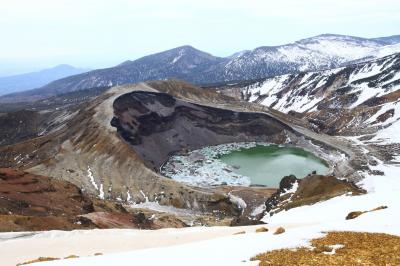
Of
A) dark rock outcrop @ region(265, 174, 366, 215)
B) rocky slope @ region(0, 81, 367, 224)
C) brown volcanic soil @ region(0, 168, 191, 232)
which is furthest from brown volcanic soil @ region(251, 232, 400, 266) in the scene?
rocky slope @ region(0, 81, 367, 224)

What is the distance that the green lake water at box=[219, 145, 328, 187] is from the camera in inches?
6088

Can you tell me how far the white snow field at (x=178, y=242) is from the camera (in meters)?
22.7

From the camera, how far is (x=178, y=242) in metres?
33.4

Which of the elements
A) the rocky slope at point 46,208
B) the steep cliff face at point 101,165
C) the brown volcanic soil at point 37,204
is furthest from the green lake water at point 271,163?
the brown volcanic soil at point 37,204

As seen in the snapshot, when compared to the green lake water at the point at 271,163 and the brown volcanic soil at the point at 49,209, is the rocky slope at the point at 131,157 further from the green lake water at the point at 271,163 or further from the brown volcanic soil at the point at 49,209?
the brown volcanic soil at the point at 49,209

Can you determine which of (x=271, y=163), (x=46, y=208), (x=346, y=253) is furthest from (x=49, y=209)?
(x=271, y=163)

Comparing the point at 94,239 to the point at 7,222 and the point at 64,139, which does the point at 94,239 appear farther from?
the point at 64,139

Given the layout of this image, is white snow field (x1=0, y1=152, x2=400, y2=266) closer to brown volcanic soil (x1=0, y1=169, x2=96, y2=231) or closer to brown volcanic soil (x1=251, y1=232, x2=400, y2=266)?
brown volcanic soil (x1=251, y1=232, x2=400, y2=266)

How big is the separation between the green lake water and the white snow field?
105 m

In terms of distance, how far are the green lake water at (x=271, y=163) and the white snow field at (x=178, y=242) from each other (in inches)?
4133

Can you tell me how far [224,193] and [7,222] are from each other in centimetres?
9109

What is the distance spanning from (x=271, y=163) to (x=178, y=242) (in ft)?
464

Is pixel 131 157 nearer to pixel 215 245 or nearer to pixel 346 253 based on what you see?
pixel 215 245

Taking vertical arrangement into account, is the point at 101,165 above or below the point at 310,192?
below
